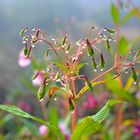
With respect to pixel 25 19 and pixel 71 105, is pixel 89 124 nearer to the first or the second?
pixel 71 105

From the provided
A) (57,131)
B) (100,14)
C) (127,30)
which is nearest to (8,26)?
(100,14)

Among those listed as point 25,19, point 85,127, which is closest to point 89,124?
point 85,127

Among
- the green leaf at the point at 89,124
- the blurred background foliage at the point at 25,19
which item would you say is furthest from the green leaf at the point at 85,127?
the blurred background foliage at the point at 25,19

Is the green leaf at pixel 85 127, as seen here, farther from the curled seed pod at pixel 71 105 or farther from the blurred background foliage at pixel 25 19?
the blurred background foliage at pixel 25 19

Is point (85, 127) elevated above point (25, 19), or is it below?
above

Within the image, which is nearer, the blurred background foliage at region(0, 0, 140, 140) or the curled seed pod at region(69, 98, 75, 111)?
the curled seed pod at region(69, 98, 75, 111)

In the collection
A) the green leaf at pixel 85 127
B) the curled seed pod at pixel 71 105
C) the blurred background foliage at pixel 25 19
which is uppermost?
the curled seed pod at pixel 71 105

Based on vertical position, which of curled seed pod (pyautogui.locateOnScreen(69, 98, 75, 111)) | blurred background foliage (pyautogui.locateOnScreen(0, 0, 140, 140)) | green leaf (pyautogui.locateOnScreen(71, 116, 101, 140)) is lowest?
blurred background foliage (pyautogui.locateOnScreen(0, 0, 140, 140))

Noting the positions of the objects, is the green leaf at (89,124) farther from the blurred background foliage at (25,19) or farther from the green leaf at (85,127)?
the blurred background foliage at (25,19)

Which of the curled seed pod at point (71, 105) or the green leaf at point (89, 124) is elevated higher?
the curled seed pod at point (71, 105)

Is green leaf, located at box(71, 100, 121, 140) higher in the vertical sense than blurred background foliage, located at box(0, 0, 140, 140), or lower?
higher

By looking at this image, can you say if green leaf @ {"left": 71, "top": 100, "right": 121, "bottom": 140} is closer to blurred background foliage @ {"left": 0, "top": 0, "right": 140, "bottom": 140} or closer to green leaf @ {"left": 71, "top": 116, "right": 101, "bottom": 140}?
green leaf @ {"left": 71, "top": 116, "right": 101, "bottom": 140}

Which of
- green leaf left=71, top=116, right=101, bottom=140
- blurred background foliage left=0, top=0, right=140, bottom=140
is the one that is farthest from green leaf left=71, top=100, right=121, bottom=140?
blurred background foliage left=0, top=0, right=140, bottom=140

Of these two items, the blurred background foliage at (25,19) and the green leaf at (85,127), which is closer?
the green leaf at (85,127)
